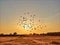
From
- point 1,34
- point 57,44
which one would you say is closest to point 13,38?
point 1,34

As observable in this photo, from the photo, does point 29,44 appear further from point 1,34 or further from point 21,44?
point 1,34

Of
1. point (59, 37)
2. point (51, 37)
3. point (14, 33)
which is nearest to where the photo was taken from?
point (14, 33)

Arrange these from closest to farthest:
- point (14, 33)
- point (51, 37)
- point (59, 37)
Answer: point (14, 33) < point (59, 37) < point (51, 37)

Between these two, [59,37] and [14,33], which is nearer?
[14,33]

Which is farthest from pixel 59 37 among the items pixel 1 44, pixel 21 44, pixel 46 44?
pixel 1 44

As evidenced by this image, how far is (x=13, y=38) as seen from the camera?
573 centimetres

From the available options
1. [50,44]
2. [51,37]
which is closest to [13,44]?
[50,44]

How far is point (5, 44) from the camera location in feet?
14.9

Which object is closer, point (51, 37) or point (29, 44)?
point (29, 44)

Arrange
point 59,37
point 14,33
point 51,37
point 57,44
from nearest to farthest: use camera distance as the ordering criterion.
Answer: point 57,44, point 14,33, point 59,37, point 51,37

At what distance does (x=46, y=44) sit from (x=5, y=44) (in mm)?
889

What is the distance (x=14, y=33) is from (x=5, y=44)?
49 cm

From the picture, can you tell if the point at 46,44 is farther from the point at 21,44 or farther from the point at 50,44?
the point at 21,44

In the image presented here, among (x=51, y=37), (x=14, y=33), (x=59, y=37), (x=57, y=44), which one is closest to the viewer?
(x=57, y=44)
